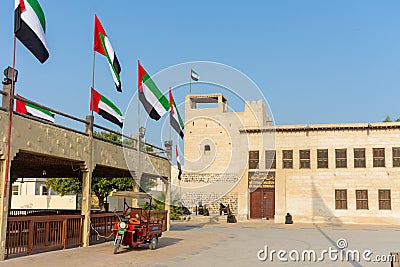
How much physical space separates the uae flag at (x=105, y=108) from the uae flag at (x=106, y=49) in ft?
2.46

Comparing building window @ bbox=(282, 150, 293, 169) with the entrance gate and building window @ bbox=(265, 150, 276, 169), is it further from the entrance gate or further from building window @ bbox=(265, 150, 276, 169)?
the entrance gate

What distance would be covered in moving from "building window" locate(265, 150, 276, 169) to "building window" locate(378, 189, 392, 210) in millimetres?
7738

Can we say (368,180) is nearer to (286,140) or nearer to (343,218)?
(343,218)

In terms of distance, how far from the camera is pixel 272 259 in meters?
12.8

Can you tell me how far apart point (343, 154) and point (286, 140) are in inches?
168

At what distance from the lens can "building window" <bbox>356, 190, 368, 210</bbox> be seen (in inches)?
1267

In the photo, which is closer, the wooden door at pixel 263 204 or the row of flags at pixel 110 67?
the row of flags at pixel 110 67

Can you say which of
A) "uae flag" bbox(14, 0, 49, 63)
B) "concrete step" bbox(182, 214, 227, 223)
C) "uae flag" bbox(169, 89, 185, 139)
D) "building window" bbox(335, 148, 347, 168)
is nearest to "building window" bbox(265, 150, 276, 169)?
"building window" bbox(335, 148, 347, 168)

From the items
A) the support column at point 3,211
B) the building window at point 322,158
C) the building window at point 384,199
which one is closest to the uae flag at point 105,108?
the support column at point 3,211

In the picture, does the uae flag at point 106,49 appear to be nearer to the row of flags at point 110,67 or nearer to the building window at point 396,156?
the row of flags at point 110,67

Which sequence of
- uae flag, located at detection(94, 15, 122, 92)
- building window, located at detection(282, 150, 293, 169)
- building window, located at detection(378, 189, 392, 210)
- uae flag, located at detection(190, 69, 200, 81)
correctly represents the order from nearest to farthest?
1. uae flag, located at detection(94, 15, 122, 92)
2. uae flag, located at detection(190, 69, 200, 81)
3. building window, located at detection(378, 189, 392, 210)
4. building window, located at detection(282, 150, 293, 169)

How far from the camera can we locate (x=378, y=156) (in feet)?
107

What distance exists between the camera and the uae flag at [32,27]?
11.7 m

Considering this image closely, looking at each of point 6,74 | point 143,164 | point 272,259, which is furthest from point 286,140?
point 6,74
